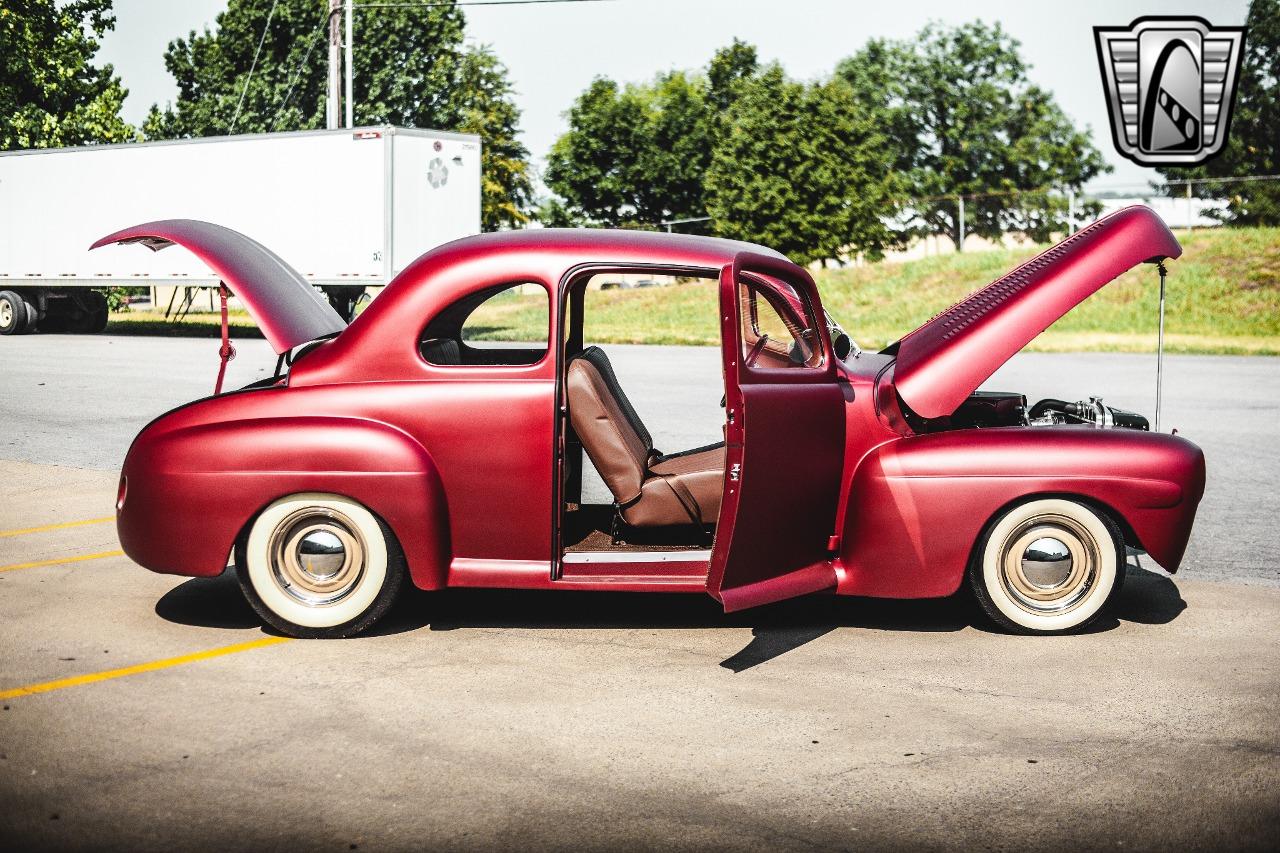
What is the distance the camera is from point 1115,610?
663 cm

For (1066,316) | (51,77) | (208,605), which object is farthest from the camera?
(51,77)

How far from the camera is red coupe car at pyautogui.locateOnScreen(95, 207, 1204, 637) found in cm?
573

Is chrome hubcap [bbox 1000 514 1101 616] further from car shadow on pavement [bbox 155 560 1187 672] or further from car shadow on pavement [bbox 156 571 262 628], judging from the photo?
car shadow on pavement [bbox 156 571 262 628]

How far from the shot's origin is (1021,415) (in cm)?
677

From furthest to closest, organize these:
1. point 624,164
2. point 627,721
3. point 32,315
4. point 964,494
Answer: point 624,164
point 32,315
point 964,494
point 627,721

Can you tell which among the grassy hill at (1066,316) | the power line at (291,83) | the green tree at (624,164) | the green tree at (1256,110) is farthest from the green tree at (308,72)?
the green tree at (1256,110)

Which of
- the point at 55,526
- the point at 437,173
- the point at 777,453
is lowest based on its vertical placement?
the point at 55,526

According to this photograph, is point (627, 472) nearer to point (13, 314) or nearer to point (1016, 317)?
point (1016, 317)

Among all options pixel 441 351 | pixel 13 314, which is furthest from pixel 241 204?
pixel 441 351

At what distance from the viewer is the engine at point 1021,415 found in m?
6.63

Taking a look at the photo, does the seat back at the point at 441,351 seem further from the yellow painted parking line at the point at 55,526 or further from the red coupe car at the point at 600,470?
the yellow painted parking line at the point at 55,526

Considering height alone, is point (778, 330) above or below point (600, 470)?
above

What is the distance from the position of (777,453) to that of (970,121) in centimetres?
7777

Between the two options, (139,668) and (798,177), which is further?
(798,177)
